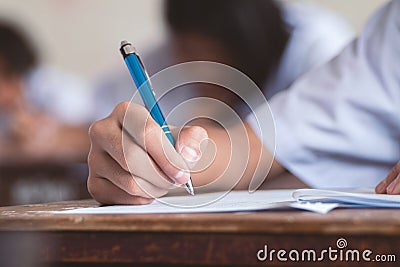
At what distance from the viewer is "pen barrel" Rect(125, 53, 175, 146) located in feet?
1.66

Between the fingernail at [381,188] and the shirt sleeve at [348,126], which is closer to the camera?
the fingernail at [381,188]

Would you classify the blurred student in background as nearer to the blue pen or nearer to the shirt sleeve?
the shirt sleeve

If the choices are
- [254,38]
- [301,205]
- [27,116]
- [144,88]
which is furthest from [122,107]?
[27,116]

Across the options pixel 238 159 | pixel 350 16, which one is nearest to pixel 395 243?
pixel 238 159

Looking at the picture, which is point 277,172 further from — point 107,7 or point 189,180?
point 107,7

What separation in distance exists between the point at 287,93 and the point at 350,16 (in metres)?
1.61

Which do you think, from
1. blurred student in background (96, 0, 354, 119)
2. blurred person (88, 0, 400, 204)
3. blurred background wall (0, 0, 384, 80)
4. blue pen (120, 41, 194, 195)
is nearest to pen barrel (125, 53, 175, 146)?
blue pen (120, 41, 194, 195)

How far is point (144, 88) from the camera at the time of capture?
513 millimetres

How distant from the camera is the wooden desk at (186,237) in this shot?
0.32 m

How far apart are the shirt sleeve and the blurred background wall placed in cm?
213

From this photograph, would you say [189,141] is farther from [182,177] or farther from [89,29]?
[89,29]

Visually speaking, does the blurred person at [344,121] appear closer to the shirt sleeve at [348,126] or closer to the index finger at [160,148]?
the shirt sleeve at [348,126]

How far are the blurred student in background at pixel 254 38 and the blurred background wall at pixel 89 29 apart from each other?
155 cm

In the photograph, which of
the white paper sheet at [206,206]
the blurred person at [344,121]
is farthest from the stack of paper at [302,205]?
the blurred person at [344,121]
